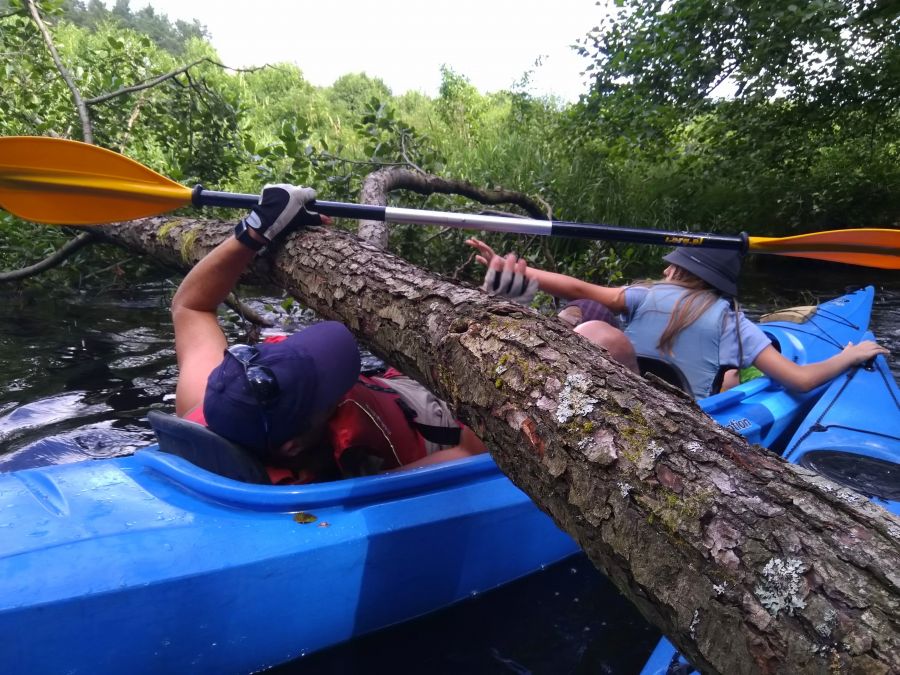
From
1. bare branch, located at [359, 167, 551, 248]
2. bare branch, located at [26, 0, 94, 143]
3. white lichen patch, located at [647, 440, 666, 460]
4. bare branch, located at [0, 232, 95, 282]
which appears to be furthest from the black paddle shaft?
bare branch, located at [26, 0, 94, 143]

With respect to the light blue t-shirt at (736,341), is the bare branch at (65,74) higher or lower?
higher

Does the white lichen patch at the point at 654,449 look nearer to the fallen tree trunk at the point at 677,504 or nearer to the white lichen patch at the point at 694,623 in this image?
the fallen tree trunk at the point at 677,504

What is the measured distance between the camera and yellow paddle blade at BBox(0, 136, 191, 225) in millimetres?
2418

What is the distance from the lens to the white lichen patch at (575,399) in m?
1.04

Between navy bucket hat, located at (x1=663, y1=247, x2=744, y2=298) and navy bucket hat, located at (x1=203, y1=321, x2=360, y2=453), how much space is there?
161cm

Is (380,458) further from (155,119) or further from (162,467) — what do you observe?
(155,119)

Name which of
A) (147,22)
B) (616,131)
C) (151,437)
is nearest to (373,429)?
(151,437)

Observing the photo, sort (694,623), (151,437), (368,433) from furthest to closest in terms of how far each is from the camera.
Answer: (151,437)
(368,433)
(694,623)

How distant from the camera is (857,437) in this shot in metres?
2.33

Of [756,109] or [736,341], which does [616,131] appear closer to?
[756,109]

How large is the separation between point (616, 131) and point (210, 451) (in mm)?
6566

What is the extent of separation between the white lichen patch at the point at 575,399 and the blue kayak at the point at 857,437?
1323mm

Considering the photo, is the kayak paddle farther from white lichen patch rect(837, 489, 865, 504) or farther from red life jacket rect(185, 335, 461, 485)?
white lichen patch rect(837, 489, 865, 504)

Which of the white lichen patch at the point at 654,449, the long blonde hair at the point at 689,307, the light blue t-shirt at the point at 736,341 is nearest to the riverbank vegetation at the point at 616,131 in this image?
the long blonde hair at the point at 689,307
